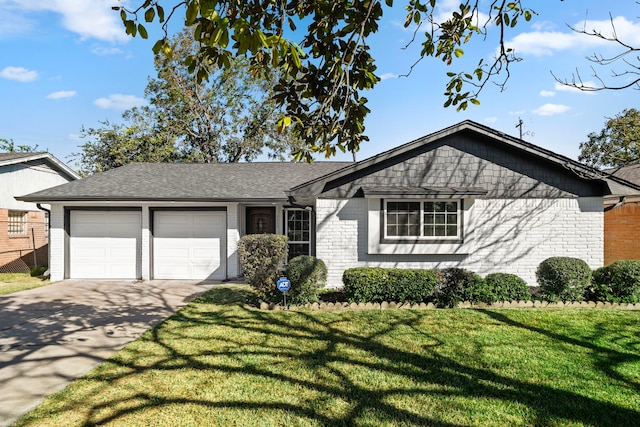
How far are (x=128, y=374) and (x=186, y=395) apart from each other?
3.82 feet

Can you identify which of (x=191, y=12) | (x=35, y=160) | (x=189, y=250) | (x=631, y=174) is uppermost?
(x=35, y=160)

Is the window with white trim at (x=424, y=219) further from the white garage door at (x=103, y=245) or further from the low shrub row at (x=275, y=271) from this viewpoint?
the white garage door at (x=103, y=245)

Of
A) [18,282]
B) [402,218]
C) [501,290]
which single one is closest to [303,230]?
[402,218]

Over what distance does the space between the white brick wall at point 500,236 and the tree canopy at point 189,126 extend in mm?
18210

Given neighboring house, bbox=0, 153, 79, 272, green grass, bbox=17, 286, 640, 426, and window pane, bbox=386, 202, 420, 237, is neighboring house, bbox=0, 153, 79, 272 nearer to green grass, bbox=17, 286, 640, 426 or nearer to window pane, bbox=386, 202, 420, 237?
green grass, bbox=17, 286, 640, 426

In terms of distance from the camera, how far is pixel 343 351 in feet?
17.9

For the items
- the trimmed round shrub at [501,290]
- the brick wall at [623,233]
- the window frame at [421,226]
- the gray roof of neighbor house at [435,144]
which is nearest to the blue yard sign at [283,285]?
the gray roof of neighbor house at [435,144]

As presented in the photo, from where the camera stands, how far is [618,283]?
816 centimetres

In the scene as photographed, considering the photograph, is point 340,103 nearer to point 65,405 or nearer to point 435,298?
point 65,405

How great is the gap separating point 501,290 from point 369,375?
510 cm

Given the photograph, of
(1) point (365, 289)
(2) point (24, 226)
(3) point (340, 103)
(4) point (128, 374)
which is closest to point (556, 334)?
(1) point (365, 289)

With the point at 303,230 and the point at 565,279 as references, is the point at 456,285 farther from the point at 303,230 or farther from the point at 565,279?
the point at 303,230

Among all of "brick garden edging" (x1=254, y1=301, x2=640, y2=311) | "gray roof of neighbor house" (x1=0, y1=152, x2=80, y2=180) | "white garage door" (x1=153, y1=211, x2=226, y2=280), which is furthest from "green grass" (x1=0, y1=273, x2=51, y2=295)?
"brick garden edging" (x1=254, y1=301, x2=640, y2=311)

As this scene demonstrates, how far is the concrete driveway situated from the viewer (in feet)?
14.9
